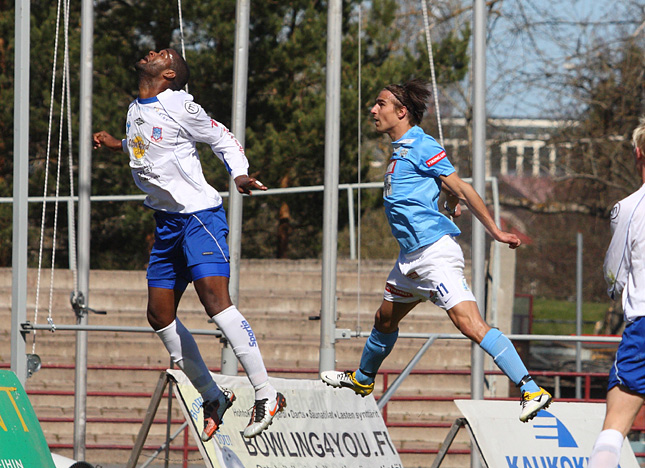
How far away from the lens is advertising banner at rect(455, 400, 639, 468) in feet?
19.9

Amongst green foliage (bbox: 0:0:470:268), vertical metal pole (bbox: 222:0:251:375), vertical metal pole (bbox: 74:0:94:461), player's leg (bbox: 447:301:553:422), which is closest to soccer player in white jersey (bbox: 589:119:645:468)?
player's leg (bbox: 447:301:553:422)

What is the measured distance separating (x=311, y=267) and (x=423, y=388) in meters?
4.11

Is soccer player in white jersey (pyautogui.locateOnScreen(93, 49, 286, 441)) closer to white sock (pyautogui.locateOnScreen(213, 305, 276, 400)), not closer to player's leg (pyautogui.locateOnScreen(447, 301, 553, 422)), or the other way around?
white sock (pyautogui.locateOnScreen(213, 305, 276, 400))

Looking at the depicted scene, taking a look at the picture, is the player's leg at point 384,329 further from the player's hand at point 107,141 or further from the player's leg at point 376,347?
the player's hand at point 107,141

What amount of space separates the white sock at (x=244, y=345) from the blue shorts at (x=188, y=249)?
8.7 inches

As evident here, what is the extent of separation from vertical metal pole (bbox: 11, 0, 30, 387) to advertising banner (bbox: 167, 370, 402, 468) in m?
1.41

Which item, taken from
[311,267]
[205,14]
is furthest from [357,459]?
[205,14]

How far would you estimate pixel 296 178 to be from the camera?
18.1m

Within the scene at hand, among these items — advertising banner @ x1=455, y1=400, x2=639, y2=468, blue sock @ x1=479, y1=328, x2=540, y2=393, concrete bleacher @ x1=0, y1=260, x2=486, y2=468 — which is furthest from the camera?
concrete bleacher @ x1=0, y1=260, x2=486, y2=468

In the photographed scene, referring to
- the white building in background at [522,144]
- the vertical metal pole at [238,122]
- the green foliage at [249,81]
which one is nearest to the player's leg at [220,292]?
the vertical metal pole at [238,122]

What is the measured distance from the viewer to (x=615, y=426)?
13.6 ft

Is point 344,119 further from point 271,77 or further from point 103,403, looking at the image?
point 103,403

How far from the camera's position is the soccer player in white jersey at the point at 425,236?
4934 millimetres

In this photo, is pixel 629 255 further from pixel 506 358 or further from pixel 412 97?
pixel 412 97
